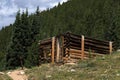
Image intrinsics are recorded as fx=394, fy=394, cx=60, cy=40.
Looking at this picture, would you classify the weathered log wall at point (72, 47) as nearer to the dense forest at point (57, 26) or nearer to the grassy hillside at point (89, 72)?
the dense forest at point (57, 26)

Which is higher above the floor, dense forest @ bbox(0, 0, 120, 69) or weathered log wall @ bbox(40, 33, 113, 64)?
dense forest @ bbox(0, 0, 120, 69)

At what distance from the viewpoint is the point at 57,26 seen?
137 meters

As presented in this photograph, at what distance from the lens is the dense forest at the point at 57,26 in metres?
40.1

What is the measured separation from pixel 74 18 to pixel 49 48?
11946 cm

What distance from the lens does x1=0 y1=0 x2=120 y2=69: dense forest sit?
1580 inches

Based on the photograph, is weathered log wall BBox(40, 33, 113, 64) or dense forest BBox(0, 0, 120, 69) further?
dense forest BBox(0, 0, 120, 69)

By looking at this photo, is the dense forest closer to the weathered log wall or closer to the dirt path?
the weathered log wall

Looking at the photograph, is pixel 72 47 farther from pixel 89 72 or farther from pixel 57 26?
pixel 57 26

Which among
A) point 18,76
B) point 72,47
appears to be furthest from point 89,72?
point 72,47

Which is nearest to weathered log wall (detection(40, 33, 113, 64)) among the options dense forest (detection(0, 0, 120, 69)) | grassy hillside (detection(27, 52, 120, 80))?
dense forest (detection(0, 0, 120, 69))

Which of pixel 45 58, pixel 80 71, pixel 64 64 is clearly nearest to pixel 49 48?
pixel 45 58

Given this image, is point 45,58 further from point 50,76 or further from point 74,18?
point 74,18

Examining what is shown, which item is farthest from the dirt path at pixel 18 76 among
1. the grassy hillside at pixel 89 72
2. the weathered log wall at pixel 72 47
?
the weathered log wall at pixel 72 47

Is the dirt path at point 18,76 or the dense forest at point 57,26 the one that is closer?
the dirt path at point 18,76
